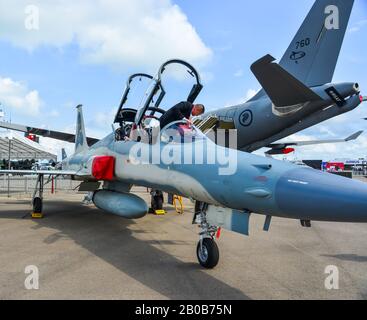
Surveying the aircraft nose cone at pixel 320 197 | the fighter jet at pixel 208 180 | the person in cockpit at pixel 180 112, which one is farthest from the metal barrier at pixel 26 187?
the aircraft nose cone at pixel 320 197

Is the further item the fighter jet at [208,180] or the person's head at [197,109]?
the person's head at [197,109]

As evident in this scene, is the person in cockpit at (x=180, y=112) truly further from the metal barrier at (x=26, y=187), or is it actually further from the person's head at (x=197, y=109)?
the metal barrier at (x=26, y=187)

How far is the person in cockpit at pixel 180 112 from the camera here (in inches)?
235

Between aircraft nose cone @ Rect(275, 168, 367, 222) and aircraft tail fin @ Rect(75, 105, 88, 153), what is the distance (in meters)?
9.71

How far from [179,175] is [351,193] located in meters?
2.66

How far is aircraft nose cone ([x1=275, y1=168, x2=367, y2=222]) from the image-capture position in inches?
126

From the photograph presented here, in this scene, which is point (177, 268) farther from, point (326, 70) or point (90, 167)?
point (326, 70)

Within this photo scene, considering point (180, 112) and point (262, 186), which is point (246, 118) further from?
point (262, 186)

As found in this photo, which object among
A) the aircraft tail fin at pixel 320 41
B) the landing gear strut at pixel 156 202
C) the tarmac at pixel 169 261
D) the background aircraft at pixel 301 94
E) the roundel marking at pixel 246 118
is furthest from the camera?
the landing gear strut at pixel 156 202

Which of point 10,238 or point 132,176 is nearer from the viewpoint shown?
point 132,176

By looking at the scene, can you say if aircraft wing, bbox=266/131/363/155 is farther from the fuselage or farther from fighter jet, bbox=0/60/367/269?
the fuselage

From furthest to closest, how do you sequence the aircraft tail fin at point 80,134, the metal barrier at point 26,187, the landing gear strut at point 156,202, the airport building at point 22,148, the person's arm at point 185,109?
the airport building at point 22,148
the metal barrier at point 26,187
the aircraft tail fin at point 80,134
the landing gear strut at point 156,202
the person's arm at point 185,109
